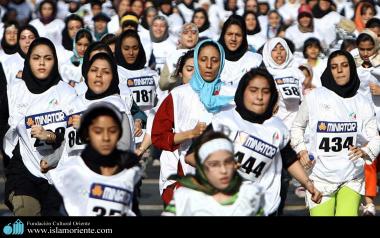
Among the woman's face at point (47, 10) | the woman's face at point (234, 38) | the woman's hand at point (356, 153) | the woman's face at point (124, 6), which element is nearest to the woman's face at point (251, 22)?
the woman's face at point (124, 6)

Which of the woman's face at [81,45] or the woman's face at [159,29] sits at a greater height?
the woman's face at [159,29]

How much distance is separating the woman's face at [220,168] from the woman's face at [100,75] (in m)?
2.85

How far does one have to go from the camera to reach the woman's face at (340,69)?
38.2ft

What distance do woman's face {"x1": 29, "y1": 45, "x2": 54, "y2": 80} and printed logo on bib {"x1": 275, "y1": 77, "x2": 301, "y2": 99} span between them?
3.68 metres

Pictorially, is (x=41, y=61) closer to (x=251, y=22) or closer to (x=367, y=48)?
(x=367, y=48)

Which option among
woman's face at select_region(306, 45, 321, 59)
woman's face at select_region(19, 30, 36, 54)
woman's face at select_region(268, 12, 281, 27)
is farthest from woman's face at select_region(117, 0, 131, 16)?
woman's face at select_region(19, 30, 36, 54)

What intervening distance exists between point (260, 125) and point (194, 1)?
17.5m

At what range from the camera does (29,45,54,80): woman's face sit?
37.3ft

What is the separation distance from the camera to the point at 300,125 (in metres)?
11.4

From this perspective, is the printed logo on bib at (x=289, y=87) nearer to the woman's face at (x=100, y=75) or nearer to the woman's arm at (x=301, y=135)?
the woman's arm at (x=301, y=135)

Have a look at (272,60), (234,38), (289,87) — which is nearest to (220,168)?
(234,38)

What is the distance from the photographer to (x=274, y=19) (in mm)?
Result: 23188

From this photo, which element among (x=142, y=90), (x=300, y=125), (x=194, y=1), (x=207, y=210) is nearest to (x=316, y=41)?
(x=142, y=90)

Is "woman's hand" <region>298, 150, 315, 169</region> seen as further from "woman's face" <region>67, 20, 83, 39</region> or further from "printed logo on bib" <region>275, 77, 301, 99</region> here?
"woman's face" <region>67, 20, 83, 39</region>
